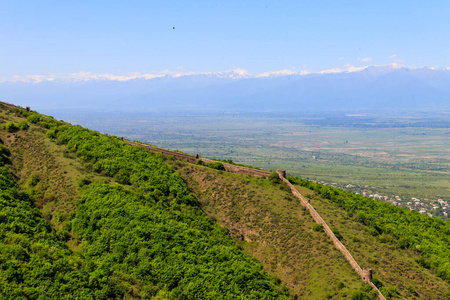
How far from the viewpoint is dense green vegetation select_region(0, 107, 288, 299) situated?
29.7m

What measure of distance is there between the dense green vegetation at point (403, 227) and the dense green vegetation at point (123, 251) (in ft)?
61.8

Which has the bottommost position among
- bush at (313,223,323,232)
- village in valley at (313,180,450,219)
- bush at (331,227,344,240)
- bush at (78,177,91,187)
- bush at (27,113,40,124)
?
village in valley at (313,180,450,219)

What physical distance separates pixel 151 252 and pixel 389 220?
117 ft

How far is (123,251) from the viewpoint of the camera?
3656cm

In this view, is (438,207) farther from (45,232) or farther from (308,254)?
(45,232)

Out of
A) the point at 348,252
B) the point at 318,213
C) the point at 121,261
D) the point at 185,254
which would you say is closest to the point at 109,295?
the point at 121,261

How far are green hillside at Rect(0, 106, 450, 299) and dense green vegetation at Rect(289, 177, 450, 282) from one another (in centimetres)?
20

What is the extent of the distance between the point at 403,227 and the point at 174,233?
33.4 metres

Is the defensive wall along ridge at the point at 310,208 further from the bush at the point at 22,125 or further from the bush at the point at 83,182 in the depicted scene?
the bush at the point at 22,125

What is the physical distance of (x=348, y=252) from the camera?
4109 cm

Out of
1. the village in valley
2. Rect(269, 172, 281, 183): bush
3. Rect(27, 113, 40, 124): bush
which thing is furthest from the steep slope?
the village in valley

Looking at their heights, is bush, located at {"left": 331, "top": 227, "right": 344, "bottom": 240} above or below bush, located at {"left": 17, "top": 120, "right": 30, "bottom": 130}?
below

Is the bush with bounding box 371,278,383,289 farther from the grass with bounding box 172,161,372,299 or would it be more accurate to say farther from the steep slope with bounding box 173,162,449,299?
the grass with bounding box 172,161,372,299

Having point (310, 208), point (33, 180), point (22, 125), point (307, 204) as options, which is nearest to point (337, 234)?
point (310, 208)
